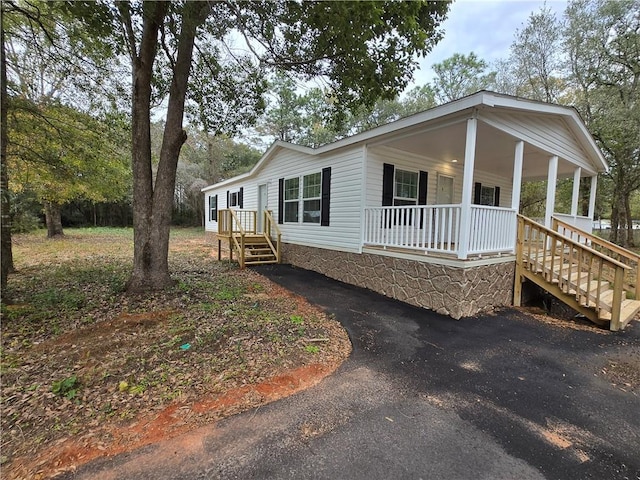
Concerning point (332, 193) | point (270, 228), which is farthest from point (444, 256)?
point (270, 228)

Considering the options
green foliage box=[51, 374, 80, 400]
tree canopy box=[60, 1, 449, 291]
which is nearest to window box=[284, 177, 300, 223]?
tree canopy box=[60, 1, 449, 291]

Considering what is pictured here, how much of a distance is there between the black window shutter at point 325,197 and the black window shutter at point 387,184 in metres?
1.44

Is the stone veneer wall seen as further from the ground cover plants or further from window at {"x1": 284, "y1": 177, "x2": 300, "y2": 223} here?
window at {"x1": 284, "y1": 177, "x2": 300, "y2": 223}

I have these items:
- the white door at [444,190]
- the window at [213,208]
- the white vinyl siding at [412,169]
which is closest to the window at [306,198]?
the white vinyl siding at [412,169]

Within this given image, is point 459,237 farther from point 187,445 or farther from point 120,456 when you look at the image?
point 120,456

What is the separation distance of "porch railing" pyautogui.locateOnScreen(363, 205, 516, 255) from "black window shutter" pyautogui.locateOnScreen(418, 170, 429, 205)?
1.66 meters

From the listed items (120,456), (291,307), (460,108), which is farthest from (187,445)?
(460,108)

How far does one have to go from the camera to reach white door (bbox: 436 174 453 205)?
811cm

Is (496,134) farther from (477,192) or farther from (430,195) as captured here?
(477,192)

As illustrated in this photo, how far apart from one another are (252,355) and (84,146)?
682 cm

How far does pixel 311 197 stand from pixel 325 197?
0.78 meters

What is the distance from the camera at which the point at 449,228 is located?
479cm

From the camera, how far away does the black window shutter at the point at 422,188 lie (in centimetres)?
754

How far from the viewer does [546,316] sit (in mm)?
5004
